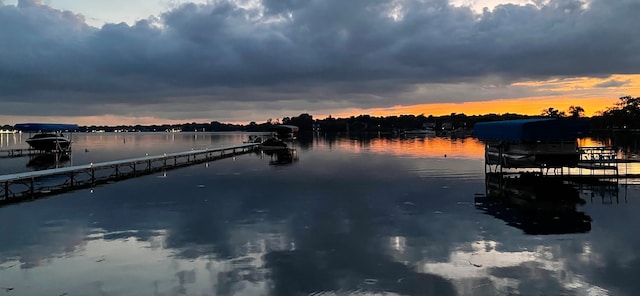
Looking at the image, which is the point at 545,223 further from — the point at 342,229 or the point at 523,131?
the point at 523,131

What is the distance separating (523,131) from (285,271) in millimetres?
20542

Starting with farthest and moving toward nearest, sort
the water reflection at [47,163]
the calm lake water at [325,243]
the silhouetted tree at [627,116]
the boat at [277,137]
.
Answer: the silhouetted tree at [627,116] < the boat at [277,137] < the water reflection at [47,163] < the calm lake water at [325,243]

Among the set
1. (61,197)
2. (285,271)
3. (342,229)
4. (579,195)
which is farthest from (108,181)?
(579,195)

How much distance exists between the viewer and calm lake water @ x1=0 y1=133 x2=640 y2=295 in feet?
34.4

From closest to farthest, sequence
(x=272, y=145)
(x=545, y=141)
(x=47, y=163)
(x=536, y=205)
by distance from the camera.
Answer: (x=536, y=205)
(x=545, y=141)
(x=47, y=163)
(x=272, y=145)

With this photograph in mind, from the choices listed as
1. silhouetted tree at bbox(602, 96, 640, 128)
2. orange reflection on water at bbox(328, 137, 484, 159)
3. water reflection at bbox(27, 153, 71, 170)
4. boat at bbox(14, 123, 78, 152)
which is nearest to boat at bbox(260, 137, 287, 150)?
orange reflection on water at bbox(328, 137, 484, 159)

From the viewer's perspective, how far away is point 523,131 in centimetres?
2675

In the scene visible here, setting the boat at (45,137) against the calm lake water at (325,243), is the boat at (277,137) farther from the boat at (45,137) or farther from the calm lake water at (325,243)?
the calm lake water at (325,243)

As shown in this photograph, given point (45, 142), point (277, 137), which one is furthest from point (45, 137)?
point (277, 137)

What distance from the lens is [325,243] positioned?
45.9 feet

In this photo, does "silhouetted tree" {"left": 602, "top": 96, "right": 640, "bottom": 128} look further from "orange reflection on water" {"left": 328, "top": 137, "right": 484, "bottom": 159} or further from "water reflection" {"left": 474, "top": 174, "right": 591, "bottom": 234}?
"water reflection" {"left": 474, "top": 174, "right": 591, "bottom": 234}

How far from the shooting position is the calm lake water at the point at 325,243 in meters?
10.5

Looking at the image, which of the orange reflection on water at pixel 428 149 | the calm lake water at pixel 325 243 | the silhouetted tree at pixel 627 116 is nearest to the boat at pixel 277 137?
the orange reflection on water at pixel 428 149

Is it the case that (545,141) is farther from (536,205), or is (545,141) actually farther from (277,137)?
(277,137)
